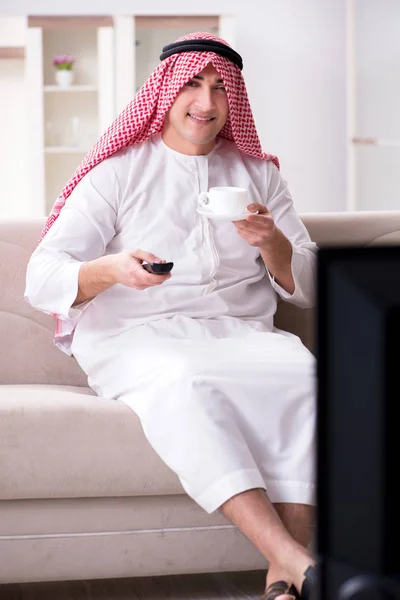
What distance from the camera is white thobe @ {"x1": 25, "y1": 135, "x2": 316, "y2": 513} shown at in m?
1.93

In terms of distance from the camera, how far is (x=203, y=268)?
2355 mm

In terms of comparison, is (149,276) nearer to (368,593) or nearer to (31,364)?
(31,364)

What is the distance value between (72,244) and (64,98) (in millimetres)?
4620

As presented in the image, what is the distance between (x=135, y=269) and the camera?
202cm

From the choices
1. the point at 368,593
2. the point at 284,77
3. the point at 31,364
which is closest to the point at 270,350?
the point at 31,364

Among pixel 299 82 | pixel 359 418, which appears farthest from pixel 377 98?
pixel 359 418

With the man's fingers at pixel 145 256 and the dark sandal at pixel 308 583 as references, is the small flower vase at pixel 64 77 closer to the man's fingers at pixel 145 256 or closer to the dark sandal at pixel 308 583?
the man's fingers at pixel 145 256

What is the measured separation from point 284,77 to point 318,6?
0.57m

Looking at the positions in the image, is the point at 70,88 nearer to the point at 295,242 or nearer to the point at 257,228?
the point at 295,242

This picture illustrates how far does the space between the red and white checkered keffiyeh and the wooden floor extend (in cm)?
61

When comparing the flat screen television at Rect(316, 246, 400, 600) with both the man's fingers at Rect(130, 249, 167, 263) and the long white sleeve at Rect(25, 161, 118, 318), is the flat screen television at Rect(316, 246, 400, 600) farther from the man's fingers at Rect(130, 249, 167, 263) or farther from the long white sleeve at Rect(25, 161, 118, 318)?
the long white sleeve at Rect(25, 161, 118, 318)

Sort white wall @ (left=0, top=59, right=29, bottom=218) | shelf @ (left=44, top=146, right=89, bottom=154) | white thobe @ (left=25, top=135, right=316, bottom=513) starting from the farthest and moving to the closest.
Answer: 1. white wall @ (left=0, top=59, right=29, bottom=218)
2. shelf @ (left=44, top=146, right=89, bottom=154)
3. white thobe @ (left=25, top=135, right=316, bottom=513)

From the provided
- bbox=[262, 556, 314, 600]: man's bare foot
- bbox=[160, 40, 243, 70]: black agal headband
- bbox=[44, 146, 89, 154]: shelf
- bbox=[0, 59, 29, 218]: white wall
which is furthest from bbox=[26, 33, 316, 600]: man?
bbox=[0, 59, 29, 218]: white wall

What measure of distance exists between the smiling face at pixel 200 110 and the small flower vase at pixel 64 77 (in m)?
4.34
